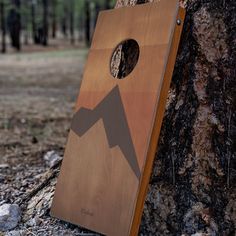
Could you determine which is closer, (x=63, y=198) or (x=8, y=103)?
(x=63, y=198)

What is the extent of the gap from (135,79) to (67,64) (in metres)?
14.7

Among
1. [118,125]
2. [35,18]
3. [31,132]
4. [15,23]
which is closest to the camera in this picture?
[118,125]

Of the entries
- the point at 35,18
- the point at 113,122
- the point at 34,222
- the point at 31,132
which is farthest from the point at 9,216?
the point at 35,18

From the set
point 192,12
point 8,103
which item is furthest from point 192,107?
point 8,103

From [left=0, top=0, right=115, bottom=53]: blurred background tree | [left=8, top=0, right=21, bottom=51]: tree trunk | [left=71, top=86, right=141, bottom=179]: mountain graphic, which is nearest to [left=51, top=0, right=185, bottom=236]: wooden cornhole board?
[left=71, top=86, right=141, bottom=179]: mountain graphic

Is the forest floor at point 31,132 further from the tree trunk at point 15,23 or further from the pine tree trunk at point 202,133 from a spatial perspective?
the tree trunk at point 15,23

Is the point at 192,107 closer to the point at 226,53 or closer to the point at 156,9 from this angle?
the point at 226,53

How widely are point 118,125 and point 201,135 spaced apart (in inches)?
16.0

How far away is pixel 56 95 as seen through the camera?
882 centimetres

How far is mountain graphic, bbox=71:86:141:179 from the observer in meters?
2.20

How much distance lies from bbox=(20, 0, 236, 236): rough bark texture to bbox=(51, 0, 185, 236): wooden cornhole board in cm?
16

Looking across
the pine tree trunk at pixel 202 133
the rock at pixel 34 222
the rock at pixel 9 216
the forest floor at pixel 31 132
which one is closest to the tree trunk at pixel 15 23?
the forest floor at pixel 31 132

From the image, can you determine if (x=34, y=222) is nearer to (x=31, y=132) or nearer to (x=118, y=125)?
(x=118, y=125)

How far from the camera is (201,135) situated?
7.64 feet
